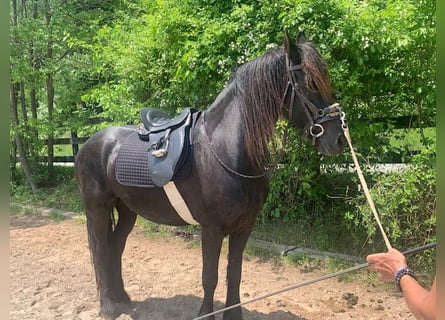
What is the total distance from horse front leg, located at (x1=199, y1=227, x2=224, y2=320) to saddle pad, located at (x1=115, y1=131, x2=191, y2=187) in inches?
21.3

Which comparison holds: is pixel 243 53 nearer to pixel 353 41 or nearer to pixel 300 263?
pixel 353 41

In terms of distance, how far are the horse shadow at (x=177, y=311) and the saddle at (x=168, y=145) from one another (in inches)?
51.1

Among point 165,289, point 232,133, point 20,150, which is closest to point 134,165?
point 232,133

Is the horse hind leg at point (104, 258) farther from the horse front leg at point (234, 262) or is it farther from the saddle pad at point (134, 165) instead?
the horse front leg at point (234, 262)

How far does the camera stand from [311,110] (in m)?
2.45

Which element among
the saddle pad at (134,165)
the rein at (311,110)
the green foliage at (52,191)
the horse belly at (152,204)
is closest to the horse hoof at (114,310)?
the horse belly at (152,204)

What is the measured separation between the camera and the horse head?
2.40 m

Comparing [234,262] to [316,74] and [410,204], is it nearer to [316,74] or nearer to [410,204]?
[316,74]

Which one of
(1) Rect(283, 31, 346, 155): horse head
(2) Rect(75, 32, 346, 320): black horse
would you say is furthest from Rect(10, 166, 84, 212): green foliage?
(1) Rect(283, 31, 346, 155): horse head

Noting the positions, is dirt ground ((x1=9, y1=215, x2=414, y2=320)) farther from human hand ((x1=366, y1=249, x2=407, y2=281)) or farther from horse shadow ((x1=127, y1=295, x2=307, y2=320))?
human hand ((x1=366, y1=249, x2=407, y2=281))

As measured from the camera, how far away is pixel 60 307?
3.73 metres

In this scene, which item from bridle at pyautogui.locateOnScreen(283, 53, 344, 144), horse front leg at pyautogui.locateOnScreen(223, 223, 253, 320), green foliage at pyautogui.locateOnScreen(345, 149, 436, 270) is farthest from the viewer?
green foliage at pyautogui.locateOnScreen(345, 149, 436, 270)

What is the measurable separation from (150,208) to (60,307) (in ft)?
4.84

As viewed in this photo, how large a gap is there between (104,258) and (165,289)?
32.8 inches
